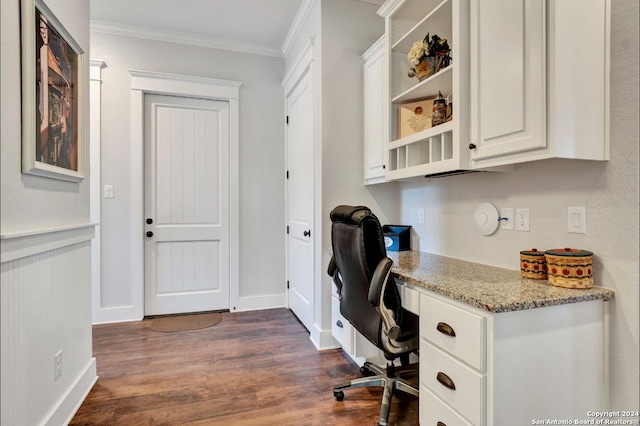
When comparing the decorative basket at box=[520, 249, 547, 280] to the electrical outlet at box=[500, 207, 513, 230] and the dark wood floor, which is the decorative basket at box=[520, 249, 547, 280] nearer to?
the electrical outlet at box=[500, 207, 513, 230]

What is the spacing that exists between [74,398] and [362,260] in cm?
174

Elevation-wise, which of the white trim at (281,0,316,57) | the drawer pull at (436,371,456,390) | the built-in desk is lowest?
the drawer pull at (436,371,456,390)

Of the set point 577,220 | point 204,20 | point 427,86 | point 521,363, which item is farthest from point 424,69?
point 204,20

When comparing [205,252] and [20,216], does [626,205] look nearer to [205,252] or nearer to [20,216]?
[20,216]

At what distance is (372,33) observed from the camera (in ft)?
8.82

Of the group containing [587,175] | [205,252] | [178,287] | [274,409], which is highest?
[587,175]

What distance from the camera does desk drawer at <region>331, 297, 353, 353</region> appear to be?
2181mm

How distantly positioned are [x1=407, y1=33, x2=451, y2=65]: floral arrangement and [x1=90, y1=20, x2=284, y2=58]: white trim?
6.98 ft

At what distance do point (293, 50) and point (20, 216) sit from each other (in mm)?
2763

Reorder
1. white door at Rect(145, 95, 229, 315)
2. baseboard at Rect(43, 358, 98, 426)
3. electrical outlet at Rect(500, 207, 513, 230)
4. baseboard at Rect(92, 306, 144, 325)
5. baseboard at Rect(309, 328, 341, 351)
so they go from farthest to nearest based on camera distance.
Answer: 1. white door at Rect(145, 95, 229, 315)
2. baseboard at Rect(92, 306, 144, 325)
3. baseboard at Rect(309, 328, 341, 351)
4. electrical outlet at Rect(500, 207, 513, 230)
5. baseboard at Rect(43, 358, 98, 426)

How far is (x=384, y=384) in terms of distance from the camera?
1.87 metres

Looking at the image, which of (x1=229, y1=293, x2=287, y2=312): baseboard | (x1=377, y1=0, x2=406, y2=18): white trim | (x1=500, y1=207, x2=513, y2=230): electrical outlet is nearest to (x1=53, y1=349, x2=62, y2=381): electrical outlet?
(x1=229, y1=293, x2=287, y2=312): baseboard

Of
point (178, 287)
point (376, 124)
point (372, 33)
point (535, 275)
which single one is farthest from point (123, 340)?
point (372, 33)

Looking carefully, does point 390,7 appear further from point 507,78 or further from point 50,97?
point 50,97
